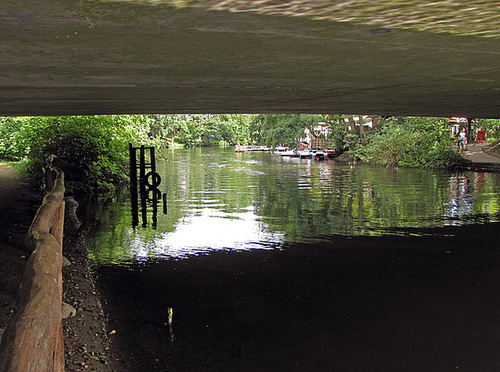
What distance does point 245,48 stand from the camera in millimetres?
4898

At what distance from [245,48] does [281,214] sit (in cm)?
932

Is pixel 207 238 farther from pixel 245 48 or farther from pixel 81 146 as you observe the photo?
pixel 81 146

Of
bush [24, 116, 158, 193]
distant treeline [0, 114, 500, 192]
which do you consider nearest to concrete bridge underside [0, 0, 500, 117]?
bush [24, 116, 158, 193]

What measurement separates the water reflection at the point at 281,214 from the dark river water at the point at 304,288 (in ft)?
0.23

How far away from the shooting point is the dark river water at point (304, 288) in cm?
525

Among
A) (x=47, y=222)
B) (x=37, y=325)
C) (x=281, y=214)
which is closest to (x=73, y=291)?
(x=47, y=222)

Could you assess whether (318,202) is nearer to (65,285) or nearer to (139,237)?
(139,237)

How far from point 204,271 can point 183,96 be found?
143 inches

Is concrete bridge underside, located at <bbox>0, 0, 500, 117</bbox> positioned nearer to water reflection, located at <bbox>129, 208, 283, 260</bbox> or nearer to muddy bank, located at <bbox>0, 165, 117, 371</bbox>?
muddy bank, located at <bbox>0, 165, 117, 371</bbox>

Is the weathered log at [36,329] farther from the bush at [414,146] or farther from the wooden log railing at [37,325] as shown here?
the bush at [414,146]

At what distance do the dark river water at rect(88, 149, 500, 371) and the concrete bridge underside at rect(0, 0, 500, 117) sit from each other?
3.21m

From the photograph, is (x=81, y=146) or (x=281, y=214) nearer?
(x=281, y=214)

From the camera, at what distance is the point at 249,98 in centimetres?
1005

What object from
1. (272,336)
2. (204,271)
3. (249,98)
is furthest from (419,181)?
(272,336)
